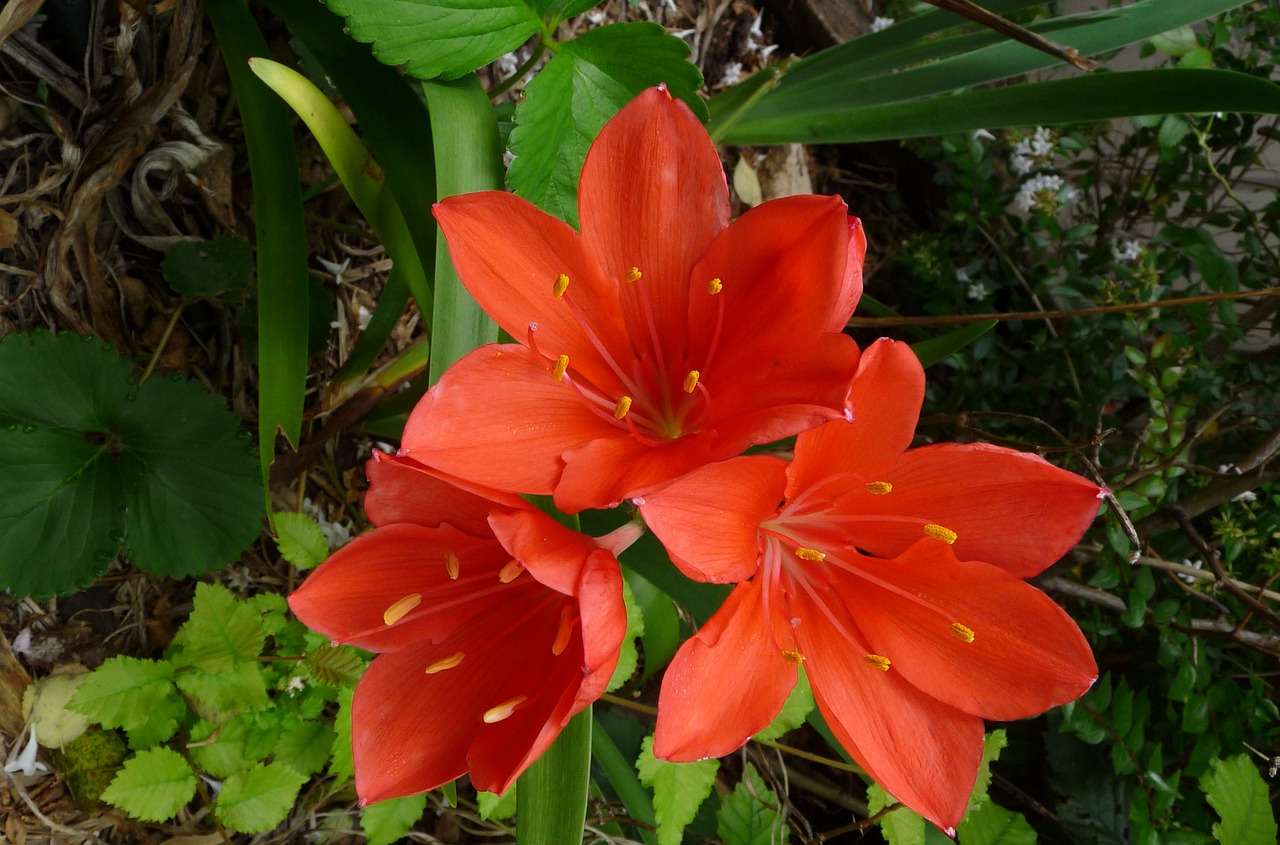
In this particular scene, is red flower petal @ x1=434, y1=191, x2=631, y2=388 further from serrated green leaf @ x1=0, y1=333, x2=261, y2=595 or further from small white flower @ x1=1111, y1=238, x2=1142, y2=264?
small white flower @ x1=1111, y1=238, x2=1142, y2=264

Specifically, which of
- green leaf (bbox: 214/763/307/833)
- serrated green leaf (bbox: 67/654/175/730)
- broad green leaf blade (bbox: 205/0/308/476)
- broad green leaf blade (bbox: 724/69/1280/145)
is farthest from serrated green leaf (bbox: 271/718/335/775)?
broad green leaf blade (bbox: 724/69/1280/145)

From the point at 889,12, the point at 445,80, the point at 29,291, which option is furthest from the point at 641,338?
the point at 889,12

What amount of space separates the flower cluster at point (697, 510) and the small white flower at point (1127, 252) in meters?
1.05

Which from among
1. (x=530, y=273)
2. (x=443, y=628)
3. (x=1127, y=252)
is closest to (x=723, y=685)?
(x=443, y=628)

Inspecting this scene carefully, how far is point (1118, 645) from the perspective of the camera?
1460 mm

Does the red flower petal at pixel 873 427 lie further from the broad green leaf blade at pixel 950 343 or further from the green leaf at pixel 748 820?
the green leaf at pixel 748 820

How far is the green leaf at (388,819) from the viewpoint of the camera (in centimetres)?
98

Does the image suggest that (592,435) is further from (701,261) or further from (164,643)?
(164,643)

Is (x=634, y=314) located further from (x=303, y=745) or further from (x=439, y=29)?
(x=303, y=745)

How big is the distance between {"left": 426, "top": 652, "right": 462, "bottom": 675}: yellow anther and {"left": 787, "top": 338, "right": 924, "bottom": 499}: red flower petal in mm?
298

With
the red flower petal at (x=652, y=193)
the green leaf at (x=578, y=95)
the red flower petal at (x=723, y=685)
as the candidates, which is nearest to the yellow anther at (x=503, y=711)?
the red flower petal at (x=723, y=685)

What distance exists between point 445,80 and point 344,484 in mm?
654

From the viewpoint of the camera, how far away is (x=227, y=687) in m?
1.02

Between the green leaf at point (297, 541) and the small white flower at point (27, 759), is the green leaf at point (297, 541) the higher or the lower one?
the higher one
